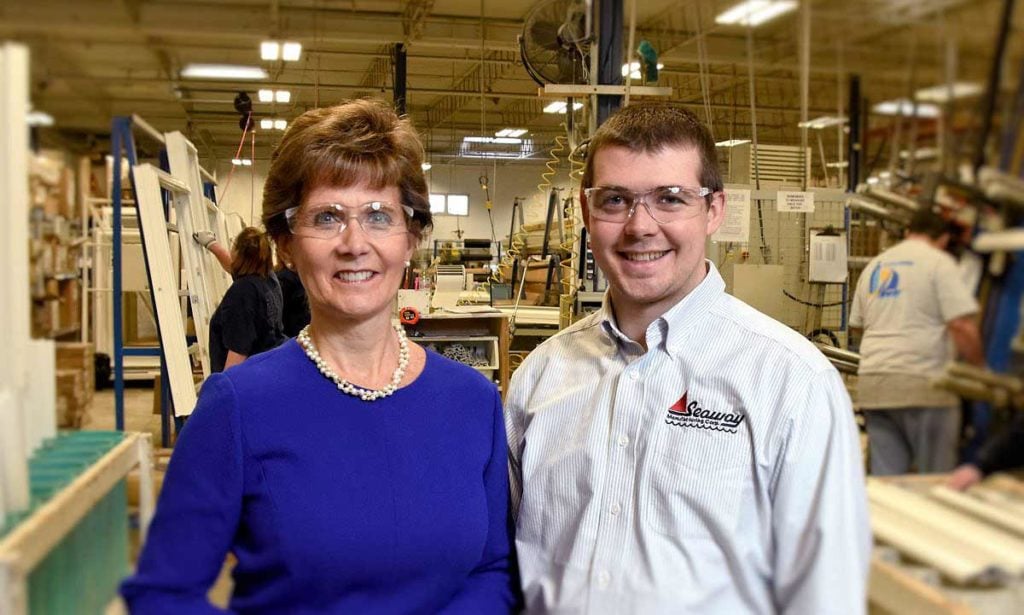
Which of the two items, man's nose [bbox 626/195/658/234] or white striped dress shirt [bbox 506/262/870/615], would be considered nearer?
white striped dress shirt [bbox 506/262/870/615]

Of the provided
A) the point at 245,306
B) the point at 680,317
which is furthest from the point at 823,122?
the point at 245,306

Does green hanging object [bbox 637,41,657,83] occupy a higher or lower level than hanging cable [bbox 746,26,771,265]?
higher

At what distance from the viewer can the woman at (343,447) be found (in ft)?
3.84

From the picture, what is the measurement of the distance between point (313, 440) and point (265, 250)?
6.09 feet

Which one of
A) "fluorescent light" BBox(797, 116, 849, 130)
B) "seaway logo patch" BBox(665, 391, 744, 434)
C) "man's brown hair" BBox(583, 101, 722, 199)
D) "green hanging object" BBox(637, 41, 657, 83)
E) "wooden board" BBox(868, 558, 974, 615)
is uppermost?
"green hanging object" BBox(637, 41, 657, 83)

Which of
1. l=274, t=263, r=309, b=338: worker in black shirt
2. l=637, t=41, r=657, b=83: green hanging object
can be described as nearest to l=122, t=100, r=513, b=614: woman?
l=637, t=41, r=657, b=83: green hanging object

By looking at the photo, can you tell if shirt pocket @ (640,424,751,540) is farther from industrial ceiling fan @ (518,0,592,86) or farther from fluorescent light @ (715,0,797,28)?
industrial ceiling fan @ (518,0,592,86)

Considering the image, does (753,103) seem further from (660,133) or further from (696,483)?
(696,483)

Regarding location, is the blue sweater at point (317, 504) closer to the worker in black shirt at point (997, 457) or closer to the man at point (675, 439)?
the man at point (675, 439)

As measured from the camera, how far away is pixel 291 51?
108cm

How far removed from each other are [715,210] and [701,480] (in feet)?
1.62

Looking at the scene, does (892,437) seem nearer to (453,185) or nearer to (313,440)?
(313,440)

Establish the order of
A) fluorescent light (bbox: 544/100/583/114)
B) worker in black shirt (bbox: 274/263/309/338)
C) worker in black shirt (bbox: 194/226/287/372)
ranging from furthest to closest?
fluorescent light (bbox: 544/100/583/114), worker in black shirt (bbox: 274/263/309/338), worker in black shirt (bbox: 194/226/287/372)

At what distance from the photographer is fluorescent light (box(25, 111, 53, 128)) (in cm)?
78
